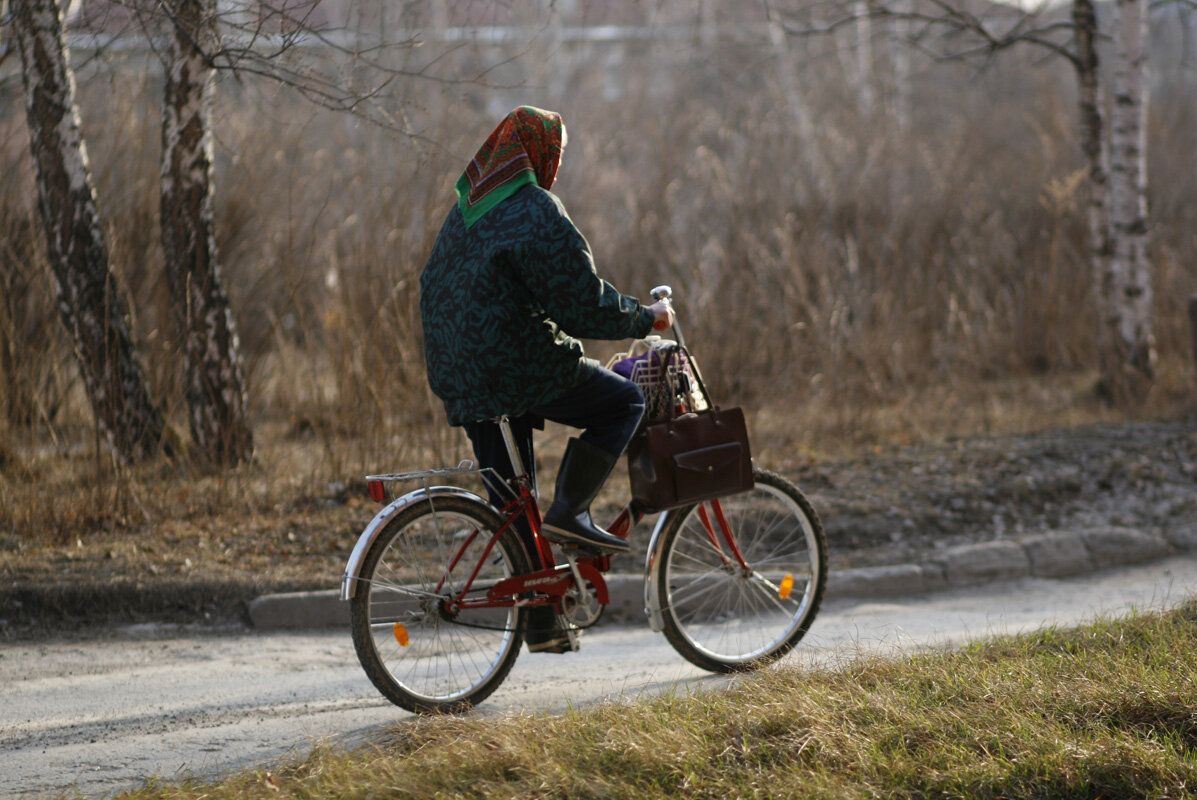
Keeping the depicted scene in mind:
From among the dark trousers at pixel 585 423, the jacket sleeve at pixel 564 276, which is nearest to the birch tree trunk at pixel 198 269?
the dark trousers at pixel 585 423

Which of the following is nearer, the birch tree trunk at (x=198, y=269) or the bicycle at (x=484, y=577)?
the bicycle at (x=484, y=577)

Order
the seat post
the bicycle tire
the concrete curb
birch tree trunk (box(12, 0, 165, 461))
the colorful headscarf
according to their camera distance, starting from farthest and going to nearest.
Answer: birch tree trunk (box(12, 0, 165, 461)), the concrete curb, the seat post, the bicycle tire, the colorful headscarf

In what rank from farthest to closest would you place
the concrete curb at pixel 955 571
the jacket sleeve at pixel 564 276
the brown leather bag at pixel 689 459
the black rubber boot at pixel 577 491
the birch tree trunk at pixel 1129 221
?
the birch tree trunk at pixel 1129 221 < the concrete curb at pixel 955 571 < the brown leather bag at pixel 689 459 < the black rubber boot at pixel 577 491 < the jacket sleeve at pixel 564 276

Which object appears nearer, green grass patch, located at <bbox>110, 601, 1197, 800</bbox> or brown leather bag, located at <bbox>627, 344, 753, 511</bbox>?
green grass patch, located at <bbox>110, 601, 1197, 800</bbox>

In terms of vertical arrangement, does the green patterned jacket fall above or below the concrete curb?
above

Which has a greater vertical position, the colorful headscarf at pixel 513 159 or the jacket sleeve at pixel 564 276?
the colorful headscarf at pixel 513 159

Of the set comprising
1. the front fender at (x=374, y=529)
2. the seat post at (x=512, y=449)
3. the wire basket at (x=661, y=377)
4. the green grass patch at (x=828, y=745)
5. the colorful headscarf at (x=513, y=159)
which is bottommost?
the green grass patch at (x=828, y=745)

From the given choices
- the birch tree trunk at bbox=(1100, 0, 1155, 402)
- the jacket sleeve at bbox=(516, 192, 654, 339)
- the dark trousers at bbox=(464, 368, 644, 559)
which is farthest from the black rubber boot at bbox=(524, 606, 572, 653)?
the birch tree trunk at bbox=(1100, 0, 1155, 402)

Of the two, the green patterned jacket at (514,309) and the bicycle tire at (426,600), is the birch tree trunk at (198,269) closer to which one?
the bicycle tire at (426,600)

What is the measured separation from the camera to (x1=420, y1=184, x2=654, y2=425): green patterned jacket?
11.8 ft

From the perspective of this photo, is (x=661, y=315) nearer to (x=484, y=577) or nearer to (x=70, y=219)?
(x=484, y=577)

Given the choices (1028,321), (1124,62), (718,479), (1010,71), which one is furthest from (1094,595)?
(1010,71)

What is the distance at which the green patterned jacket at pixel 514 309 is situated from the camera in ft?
11.8

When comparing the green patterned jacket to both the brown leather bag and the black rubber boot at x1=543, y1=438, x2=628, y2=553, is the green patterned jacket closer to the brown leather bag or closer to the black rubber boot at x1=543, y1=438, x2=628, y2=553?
the black rubber boot at x1=543, y1=438, x2=628, y2=553
